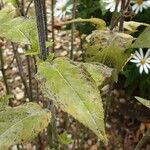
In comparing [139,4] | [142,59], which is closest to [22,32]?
[139,4]

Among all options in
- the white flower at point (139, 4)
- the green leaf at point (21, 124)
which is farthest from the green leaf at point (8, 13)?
the white flower at point (139, 4)

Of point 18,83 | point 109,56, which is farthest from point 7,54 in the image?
point 109,56

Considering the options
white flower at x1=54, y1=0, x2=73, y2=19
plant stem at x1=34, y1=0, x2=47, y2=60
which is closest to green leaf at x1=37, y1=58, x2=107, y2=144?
plant stem at x1=34, y1=0, x2=47, y2=60

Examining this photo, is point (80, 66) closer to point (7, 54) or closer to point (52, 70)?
point (52, 70)

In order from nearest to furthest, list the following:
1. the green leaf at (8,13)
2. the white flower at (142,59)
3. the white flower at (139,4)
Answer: the green leaf at (8,13), the white flower at (139,4), the white flower at (142,59)

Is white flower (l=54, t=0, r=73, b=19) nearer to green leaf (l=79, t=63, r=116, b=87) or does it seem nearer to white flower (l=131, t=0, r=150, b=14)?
white flower (l=131, t=0, r=150, b=14)

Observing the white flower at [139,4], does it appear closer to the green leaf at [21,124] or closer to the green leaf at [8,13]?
the green leaf at [8,13]
